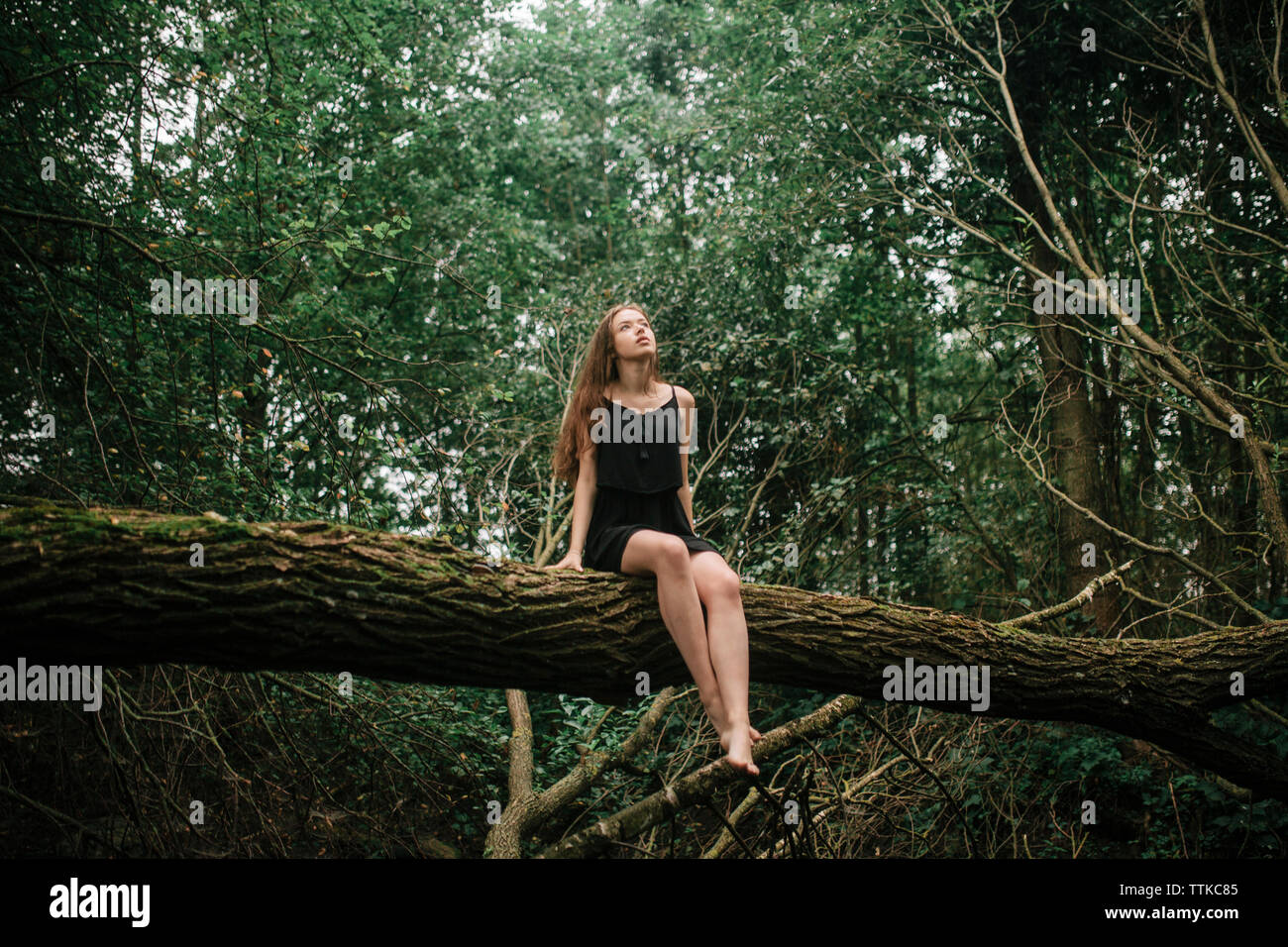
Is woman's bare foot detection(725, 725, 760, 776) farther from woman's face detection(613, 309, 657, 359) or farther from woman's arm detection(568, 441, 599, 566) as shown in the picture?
woman's face detection(613, 309, 657, 359)

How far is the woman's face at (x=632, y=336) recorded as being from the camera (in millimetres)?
3670

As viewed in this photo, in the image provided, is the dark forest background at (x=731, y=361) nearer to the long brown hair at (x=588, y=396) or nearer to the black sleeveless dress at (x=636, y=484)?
the long brown hair at (x=588, y=396)

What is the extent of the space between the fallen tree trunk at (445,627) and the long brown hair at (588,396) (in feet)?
2.83

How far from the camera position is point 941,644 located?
10.6ft

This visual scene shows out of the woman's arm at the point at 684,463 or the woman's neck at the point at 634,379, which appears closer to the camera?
the woman's arm at the point at 684,463

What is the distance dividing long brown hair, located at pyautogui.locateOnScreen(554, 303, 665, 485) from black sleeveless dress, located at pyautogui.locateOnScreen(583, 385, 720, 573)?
0.31 feet

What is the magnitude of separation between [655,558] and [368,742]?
2290 mm

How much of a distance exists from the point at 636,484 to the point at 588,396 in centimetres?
47

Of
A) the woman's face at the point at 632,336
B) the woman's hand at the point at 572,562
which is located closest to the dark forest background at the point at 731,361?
the woman's face at the point at 632,336

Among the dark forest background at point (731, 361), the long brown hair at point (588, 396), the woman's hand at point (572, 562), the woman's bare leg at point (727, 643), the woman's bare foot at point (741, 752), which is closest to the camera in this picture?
the woman's bare foot at point (741, 752)

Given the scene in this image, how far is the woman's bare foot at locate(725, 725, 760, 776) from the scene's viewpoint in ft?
8.71

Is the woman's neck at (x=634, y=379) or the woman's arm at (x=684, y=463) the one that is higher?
the woman's neck at (x=634, y=379)

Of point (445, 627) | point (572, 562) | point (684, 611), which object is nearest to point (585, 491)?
point (572, 562)

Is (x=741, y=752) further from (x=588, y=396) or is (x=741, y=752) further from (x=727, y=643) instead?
(x=588, y=396)
